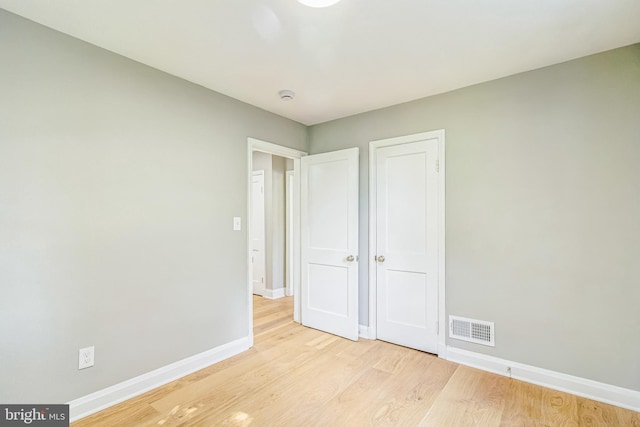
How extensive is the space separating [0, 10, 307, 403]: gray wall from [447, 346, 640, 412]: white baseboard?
2155 mm

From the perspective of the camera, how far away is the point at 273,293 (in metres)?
4.82

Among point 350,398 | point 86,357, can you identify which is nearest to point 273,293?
point 350,398

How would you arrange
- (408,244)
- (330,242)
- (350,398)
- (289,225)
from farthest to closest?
(289,225) → (330,242) → (408,244) → (350,398)

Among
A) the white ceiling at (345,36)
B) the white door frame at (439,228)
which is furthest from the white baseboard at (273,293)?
the white ceiling at (345,36)

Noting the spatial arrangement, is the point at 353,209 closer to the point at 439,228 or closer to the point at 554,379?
the point at 439,228

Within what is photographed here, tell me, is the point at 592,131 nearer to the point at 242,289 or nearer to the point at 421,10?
the point at 421,10

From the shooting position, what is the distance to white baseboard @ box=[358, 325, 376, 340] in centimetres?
320

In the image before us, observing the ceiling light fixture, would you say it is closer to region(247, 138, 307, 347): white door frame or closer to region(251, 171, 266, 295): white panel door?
region(247, 138, 307, 347): white door frame

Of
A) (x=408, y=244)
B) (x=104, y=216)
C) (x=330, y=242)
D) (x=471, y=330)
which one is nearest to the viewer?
(x=104, y=216)

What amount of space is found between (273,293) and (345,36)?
3.91m

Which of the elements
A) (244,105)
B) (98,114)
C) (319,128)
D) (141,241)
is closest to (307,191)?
(319,128)

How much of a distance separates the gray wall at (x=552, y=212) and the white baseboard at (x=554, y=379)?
54mm

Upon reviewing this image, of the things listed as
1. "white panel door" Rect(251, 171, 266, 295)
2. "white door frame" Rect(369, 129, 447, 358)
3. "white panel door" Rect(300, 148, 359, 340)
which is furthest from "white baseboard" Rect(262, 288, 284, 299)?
"white door frame" Rect(369, 129, 447, 358)

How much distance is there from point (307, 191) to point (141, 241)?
1892mm
